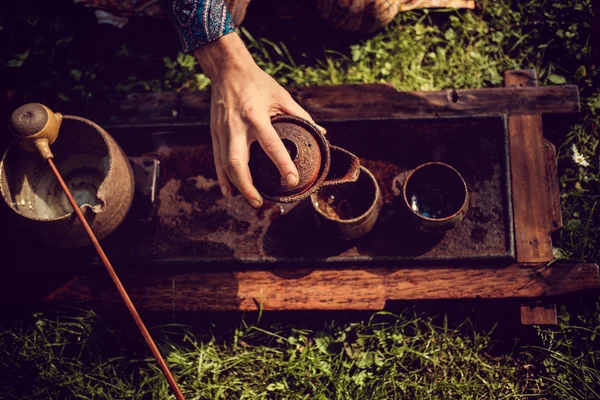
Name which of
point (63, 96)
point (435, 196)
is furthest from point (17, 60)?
point (435, 196)

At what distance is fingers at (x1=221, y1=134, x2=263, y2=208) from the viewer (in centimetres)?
181

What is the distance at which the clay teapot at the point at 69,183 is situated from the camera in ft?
6.61

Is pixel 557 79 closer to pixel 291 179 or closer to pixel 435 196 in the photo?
pixel 435 196

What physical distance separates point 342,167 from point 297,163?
0.28m

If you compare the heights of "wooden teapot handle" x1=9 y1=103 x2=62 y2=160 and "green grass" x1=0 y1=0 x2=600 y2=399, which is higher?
"wooden teapot handle" x1=9 y1=103 x2=62 y2=160

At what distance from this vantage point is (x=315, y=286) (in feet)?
7.51

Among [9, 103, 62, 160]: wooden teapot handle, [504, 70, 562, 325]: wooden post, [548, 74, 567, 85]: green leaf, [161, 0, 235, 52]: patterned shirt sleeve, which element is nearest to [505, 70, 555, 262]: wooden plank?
[504, 70, 562, 325]: wooden post

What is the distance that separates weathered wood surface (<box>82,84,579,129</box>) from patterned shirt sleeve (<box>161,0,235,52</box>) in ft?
1.80

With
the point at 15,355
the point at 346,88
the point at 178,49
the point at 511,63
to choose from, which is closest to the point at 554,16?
the point at 511,63

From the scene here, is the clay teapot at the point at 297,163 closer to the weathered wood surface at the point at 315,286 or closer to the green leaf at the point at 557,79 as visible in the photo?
the weathered wood surface at the point at 315,286

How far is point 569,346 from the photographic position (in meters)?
2.49

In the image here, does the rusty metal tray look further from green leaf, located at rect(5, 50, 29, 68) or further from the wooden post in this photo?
green leaf, located at rect(5, 50, 29, 68)

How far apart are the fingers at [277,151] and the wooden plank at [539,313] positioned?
138cm

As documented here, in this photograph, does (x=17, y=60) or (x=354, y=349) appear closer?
(x=354, y=349)
